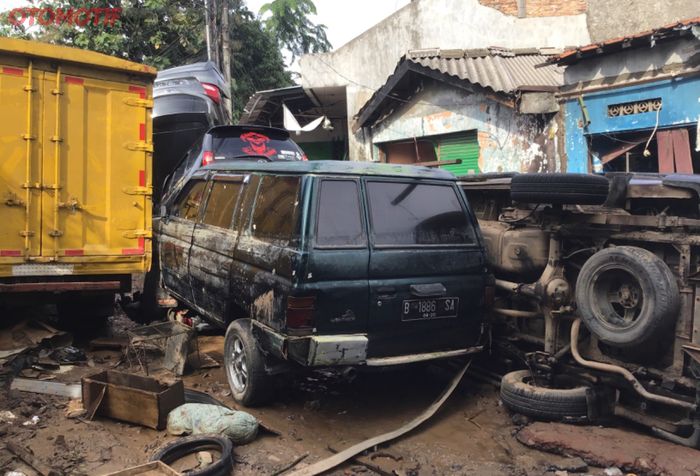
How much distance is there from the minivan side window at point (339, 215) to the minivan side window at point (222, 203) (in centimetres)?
124

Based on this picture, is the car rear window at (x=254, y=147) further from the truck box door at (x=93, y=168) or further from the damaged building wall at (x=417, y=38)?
the damaged building wall at (x=417, y=38)

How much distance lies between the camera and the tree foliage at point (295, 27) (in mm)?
22000

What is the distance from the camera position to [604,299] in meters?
3.79

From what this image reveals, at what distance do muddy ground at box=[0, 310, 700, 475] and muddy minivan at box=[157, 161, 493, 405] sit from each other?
1.50 ft

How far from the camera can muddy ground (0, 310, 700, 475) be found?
348cm

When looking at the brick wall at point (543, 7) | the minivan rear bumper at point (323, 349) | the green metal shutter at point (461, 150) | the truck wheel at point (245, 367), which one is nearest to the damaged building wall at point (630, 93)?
the green metal shutter at point (461, 150)

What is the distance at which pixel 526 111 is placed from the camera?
390 inches

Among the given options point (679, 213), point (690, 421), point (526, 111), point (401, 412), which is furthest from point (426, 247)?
point (526, 111)

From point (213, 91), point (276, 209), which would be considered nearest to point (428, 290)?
point (276, 209)

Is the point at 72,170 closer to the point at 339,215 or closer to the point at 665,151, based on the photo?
the point at 339,215

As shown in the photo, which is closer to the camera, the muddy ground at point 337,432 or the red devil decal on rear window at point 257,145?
the muddy ground at point 337,432

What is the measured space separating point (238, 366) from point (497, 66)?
944cm

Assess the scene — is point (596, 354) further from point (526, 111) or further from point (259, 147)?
point (526, 111)

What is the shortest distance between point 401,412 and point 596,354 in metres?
1.49
